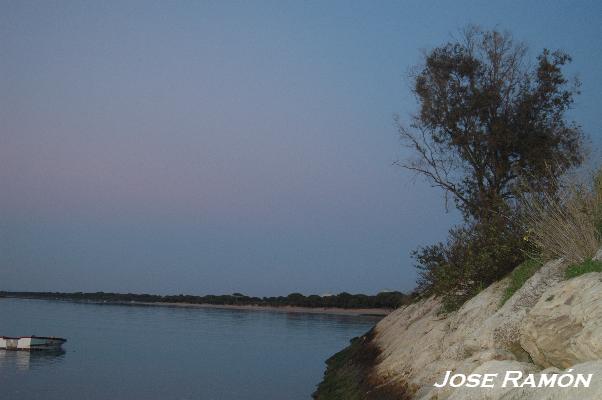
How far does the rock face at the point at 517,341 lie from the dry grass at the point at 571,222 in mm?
519

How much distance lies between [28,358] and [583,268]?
43660 mm

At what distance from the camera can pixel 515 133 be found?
26234 mm

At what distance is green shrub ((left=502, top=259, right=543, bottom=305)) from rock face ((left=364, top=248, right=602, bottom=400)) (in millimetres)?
375

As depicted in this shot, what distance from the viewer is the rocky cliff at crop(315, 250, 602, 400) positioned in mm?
8906

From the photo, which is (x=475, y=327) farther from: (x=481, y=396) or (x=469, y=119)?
(x=469, y=119)

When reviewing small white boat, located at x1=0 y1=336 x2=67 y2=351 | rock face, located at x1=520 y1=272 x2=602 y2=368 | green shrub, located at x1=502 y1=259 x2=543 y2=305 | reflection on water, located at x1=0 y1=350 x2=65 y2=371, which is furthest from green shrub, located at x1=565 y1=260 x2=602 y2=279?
small white boat, located at x1=0 y1=336 x2=67 y2=351

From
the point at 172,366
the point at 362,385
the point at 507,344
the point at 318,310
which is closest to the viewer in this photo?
the point at 507,344

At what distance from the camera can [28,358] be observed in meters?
46.2

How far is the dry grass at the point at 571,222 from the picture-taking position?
12.7m

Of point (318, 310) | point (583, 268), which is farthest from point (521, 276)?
point (318, 310)

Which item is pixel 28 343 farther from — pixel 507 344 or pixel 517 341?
pixel 517 341

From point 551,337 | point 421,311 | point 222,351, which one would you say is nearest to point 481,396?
point 551,337

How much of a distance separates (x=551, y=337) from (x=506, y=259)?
8.19 metres

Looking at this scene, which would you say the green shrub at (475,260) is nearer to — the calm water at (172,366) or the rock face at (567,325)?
the rock face at (567,325)
